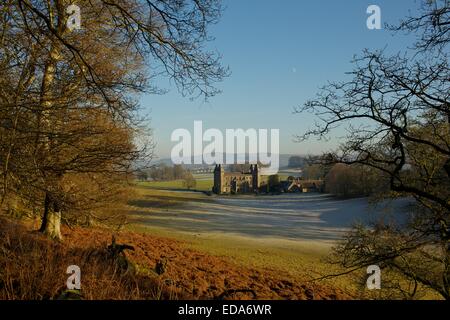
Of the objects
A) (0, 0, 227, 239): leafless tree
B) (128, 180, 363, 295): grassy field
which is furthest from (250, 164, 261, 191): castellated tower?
(0, 0, 227, 239): leafless tree

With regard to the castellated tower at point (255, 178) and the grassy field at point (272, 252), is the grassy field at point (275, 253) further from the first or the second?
the castellated tower at point (255, 178)

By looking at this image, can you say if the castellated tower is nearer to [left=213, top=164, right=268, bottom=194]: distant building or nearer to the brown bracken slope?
[left=213, top=164, right=268, bottom=194]: distant building

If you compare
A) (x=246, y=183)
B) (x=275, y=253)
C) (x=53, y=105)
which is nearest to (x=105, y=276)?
(x=53, y=105)

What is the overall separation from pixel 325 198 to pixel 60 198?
56172 millimetres

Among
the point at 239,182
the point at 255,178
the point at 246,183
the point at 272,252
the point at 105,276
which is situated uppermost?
the point at 105,276

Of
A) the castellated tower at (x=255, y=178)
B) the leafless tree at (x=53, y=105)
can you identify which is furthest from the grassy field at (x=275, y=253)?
the castellated tower at (x=255, y=178)

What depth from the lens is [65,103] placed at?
195 inches

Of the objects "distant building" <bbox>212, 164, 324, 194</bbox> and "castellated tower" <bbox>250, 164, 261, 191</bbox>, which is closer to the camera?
"distant building" <bbox>212, 164, 324, 194</bbox>

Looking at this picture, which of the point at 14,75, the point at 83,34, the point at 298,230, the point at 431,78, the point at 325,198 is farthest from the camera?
the point at 325,198

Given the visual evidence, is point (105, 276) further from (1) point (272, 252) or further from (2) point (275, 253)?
(1) point (272, 252)

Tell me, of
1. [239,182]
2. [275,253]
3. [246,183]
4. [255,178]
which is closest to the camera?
[275,253]

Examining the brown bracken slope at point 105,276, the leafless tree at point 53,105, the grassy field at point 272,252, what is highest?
the leafless tree at point 53,105
